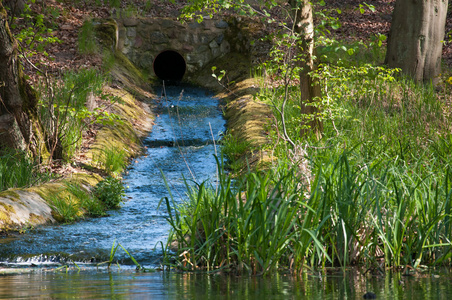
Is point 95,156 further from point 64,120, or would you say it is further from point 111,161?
point 64,120

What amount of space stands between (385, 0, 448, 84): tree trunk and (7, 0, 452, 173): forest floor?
1.56 meters

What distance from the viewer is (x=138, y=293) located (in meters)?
2.38

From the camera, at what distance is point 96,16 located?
14289 mm

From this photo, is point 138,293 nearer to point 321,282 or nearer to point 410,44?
point 321,282

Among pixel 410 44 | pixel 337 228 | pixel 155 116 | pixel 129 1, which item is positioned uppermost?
pixel 129 1

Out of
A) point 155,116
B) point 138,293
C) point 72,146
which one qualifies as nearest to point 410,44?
point 155,116

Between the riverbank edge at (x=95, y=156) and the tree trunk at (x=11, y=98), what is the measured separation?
72 cm

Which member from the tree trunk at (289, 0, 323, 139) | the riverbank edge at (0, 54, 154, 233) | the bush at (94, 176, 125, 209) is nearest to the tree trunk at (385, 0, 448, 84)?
the tree trunk at (289, 0, 323, 139)

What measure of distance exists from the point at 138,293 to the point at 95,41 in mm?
10726

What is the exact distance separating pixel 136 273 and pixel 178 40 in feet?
37.2

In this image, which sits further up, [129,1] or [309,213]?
[129,1]

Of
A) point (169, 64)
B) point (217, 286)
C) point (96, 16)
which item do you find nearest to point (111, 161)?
point (217, 286)

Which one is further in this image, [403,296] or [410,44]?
[410,44]

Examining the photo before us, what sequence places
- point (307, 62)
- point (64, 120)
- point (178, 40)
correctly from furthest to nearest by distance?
point (178, 40), point (64, 120), point (307, 62)
